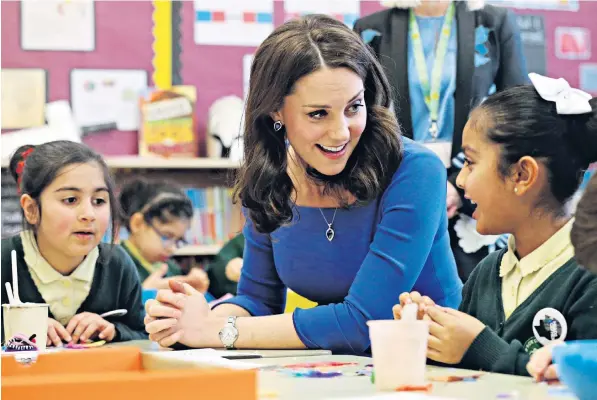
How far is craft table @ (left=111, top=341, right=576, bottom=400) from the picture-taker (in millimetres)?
1171

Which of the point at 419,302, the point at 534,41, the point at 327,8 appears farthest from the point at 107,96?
the point at 419,302

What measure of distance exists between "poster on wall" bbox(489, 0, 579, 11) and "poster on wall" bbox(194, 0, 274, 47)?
1489 millimetres

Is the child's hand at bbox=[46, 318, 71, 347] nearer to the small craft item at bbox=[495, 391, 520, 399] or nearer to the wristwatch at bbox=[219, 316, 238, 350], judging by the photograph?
the wristwatch at bbox=[219, 316, 238, 350]

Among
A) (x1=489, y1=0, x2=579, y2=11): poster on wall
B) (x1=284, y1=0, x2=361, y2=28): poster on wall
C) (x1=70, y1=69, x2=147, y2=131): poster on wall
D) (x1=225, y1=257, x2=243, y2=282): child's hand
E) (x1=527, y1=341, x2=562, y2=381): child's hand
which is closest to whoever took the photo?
(x1=527, y1=341, x2=562, y2=381): child's hand

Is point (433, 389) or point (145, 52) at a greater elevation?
point (145, 52)

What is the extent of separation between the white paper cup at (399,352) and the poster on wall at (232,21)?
15.5ft

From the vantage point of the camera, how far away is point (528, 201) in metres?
1.85

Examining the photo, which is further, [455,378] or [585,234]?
[455,378]

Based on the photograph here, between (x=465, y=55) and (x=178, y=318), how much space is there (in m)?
1.65

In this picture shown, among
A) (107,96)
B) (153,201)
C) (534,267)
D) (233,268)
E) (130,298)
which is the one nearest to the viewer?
(534,267)

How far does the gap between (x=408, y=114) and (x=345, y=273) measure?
1.27m

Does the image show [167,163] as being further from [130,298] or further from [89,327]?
[89,327]

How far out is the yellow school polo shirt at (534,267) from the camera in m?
1.73

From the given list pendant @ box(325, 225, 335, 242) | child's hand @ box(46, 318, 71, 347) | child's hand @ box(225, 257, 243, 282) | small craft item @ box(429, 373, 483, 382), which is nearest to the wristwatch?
pendant @ box(325, 225, 335, 242)
